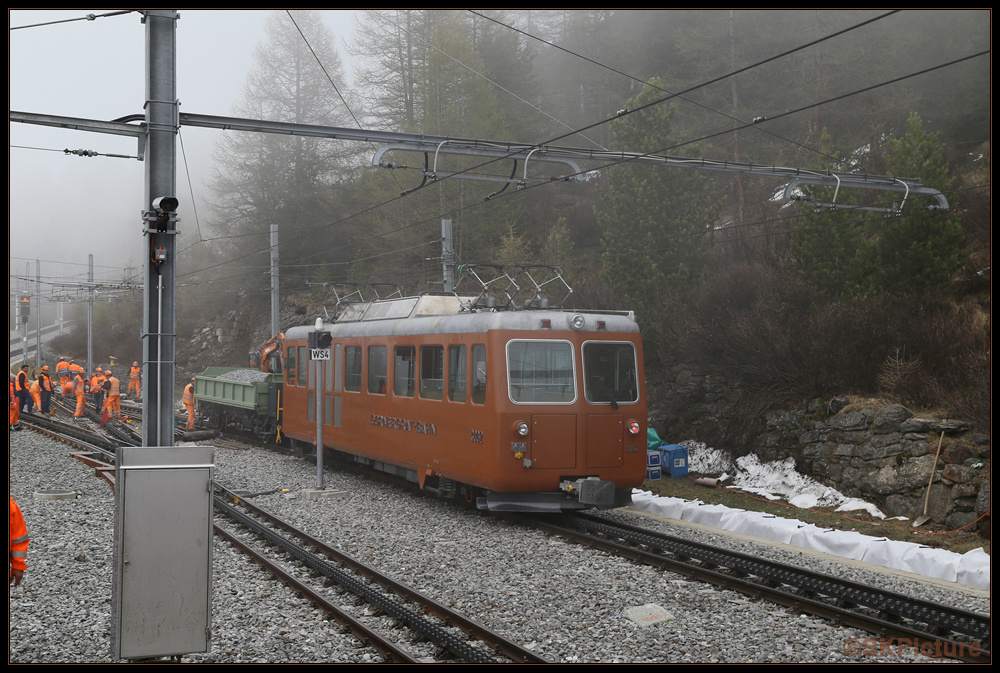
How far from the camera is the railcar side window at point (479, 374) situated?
10320mm

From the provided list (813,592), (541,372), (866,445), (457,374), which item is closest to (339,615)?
(813,592)

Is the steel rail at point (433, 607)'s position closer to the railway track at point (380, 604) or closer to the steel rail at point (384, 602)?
the railway track at point (380, 604)

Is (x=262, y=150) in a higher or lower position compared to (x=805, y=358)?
higher

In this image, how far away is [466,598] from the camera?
734 cm

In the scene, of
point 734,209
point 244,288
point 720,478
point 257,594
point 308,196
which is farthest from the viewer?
point 244,288

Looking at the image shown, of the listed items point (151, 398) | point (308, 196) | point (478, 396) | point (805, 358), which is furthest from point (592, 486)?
point (308, 196)

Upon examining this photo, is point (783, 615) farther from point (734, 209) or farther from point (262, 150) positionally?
point (262, 150)

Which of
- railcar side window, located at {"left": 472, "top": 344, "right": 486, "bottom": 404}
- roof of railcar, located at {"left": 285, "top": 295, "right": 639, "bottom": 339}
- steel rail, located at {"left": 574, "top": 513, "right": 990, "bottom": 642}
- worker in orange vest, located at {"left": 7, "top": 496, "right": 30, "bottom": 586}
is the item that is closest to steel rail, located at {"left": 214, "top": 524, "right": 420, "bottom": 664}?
worker in orange vest, located at {"left": 7, "top": 496, "right": 30, "bottom": 586}

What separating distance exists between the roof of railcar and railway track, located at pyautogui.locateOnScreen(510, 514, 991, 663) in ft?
8.76

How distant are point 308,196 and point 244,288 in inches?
293

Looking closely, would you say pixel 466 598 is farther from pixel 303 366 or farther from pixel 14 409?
pixel 14 409

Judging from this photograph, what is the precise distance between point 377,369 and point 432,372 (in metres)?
2.04

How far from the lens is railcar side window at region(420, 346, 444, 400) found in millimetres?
11305

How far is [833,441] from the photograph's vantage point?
44.5ft
